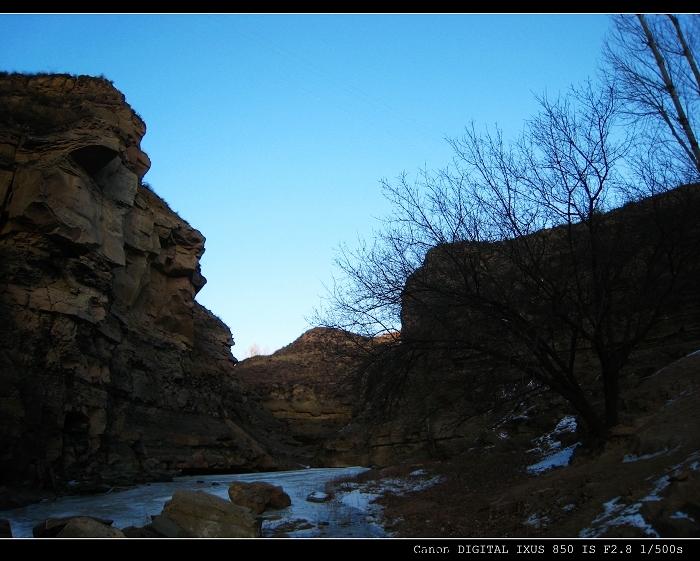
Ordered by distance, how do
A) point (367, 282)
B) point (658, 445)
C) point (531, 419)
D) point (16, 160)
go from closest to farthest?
point (658, 445)
point (367, 282)
point (16, 160)
point (531, 419)

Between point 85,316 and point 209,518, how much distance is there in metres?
11.5

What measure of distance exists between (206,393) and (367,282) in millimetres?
18759

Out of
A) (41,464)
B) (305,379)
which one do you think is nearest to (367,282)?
(41,464)

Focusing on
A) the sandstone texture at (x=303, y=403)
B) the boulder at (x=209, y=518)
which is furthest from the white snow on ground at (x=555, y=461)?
the sandstone texture at (x=303, y=403)

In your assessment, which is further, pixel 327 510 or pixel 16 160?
pixel 16 160

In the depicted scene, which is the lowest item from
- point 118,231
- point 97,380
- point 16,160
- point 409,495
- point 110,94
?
point 409,495

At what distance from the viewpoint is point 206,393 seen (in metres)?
27.1

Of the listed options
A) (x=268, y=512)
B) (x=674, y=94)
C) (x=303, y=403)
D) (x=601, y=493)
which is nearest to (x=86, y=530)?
(x=268, y=512)

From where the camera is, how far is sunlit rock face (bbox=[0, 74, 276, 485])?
572 inches

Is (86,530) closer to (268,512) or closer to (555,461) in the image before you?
(268,512)
